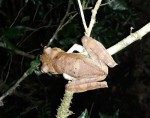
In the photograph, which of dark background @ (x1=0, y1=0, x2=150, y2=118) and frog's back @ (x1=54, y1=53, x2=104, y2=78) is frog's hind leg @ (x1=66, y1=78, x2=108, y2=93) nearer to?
frog's back @ (x1=54, y1=53, x2=104, y2=78)

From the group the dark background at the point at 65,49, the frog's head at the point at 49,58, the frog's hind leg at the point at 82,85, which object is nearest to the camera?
the frog's hind leg at the point at 82,85

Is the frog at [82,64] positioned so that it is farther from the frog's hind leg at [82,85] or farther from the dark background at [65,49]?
the dark background at [65,49]

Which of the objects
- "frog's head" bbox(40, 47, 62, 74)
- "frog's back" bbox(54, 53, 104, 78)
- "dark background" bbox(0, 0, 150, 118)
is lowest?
"frog's back" bbox(54, 53, 104, 78)

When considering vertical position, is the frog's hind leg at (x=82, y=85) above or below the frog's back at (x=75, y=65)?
below

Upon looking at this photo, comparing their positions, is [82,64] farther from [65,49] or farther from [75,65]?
[65,49]

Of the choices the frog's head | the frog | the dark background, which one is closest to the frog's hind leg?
the frog

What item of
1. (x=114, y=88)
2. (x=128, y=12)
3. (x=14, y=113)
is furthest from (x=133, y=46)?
(x=14, y=113)

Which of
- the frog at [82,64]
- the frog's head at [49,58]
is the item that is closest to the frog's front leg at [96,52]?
the frog at [82,64]
